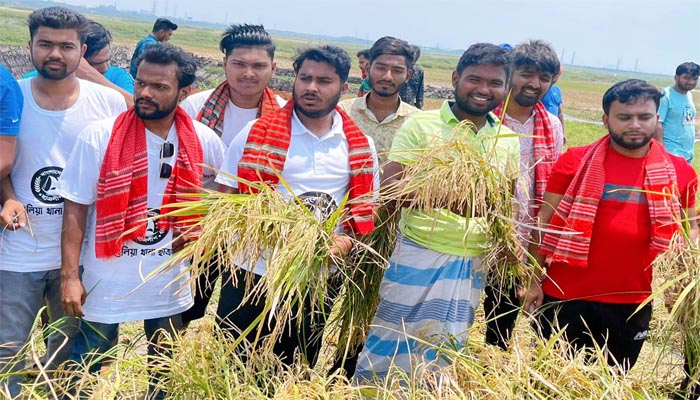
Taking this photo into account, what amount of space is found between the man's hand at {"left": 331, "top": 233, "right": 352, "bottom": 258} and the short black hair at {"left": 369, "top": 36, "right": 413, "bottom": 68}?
1.68 m

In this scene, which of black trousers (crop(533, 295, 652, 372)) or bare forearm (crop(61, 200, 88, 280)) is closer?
bare forearm (crop(61, 200, 88, 280))

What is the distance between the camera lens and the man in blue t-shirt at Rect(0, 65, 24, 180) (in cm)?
263

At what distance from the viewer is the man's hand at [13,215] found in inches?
106

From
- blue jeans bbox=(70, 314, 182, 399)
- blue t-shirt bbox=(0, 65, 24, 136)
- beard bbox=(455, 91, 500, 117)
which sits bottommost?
blue jeans bbox=(70, 314, 182, 399)

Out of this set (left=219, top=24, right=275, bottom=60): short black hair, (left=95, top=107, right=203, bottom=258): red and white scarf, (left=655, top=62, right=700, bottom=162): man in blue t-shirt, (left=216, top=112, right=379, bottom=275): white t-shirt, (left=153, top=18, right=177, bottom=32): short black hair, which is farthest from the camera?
(left=655, top=62, right=700, bottom=162): man in blue t-shirt

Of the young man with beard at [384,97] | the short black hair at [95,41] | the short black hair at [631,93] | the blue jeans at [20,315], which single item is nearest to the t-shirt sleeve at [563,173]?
the short black hair at [631,93]

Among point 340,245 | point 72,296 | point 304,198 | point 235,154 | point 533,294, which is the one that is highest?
point 235,154

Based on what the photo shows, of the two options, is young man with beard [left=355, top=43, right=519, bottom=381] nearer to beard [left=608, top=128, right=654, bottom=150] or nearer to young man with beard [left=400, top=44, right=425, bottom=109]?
beard [left=608, top=128, right=654, bottom=150]

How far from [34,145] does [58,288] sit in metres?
0.64

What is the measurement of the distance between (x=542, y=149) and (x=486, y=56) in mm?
728

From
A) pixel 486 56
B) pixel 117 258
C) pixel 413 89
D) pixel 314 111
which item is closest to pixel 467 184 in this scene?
pixel 486 56

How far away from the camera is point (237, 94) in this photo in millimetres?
3475

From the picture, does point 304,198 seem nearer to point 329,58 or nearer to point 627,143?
point 329,58

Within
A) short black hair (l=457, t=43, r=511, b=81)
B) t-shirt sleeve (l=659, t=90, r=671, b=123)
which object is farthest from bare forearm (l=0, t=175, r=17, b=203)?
t-shirt sleeve (l=659, t=90, r=671, b=123)
